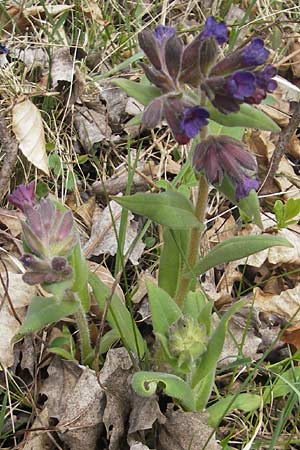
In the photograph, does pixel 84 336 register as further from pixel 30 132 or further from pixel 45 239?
pixel 30 132

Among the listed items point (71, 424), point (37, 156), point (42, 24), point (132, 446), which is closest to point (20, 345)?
point (71, 424)

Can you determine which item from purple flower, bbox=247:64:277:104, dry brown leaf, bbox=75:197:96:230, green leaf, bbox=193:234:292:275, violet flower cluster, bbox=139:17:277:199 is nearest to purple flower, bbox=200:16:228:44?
violet flower cluster, bbox=139:17:277:199

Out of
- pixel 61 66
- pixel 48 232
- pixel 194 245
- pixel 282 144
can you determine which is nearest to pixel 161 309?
pixel 194 245

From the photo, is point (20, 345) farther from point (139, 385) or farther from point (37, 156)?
point (37, 156)

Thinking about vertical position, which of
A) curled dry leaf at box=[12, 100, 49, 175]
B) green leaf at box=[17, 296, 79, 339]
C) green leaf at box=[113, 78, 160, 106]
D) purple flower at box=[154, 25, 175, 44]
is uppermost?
purple flower at box=[154, 25, 175, 44]

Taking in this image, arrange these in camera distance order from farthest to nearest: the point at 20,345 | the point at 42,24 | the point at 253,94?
the point at 42,24
the point at 20,345
the point at 253,94

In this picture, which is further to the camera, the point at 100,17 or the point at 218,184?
the point at 100,17

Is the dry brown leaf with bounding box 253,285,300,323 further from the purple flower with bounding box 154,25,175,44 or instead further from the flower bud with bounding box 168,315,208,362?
the purple flower with bounding box 154,25,175,44
